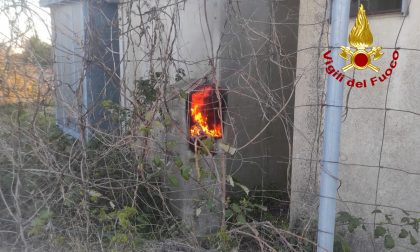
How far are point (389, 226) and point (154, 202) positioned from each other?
2.19 metres

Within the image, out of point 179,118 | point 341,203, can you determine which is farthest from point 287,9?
point 341,203

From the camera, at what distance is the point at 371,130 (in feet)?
11.1

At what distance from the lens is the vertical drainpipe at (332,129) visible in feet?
7.18

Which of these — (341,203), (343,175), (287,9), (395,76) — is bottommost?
(341,203)

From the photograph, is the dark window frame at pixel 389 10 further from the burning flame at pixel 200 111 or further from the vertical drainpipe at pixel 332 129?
the burning flame at pixel 200 111

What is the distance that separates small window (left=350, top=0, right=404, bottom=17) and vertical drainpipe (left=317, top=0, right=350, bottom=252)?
3.80 ft

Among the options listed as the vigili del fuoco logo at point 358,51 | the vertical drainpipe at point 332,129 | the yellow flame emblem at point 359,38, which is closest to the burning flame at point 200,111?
the vigili del fuoco logo at point 358,51

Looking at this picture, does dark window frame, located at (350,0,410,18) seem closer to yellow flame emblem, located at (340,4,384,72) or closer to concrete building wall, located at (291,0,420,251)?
concrete building wall, located at (291,0,420,251)

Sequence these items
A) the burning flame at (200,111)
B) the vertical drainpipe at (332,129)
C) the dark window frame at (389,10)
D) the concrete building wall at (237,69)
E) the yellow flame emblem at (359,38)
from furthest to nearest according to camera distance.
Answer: the concrete building wall at (237,69) → the burning flame at (200,111) → the dark window frame at (389,10) → the yellow flame emblem at (359,38) → the vertical drainpipe at (332,129)

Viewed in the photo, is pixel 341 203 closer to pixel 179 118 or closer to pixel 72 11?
pixel 179 118

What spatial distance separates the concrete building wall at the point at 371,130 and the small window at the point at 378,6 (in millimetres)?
48

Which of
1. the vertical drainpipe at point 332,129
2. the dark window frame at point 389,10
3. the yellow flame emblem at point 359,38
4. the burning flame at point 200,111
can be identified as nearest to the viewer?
the vertical drainpipe at point 332,129

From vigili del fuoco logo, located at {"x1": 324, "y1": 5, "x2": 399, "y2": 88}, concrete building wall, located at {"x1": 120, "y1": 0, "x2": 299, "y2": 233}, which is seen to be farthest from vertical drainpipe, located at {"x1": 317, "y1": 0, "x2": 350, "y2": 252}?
concrete building wall, located at {"x1": 120, "y1": 0, "x2": 299, "y2": 233}

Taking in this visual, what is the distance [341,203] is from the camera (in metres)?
3.66
